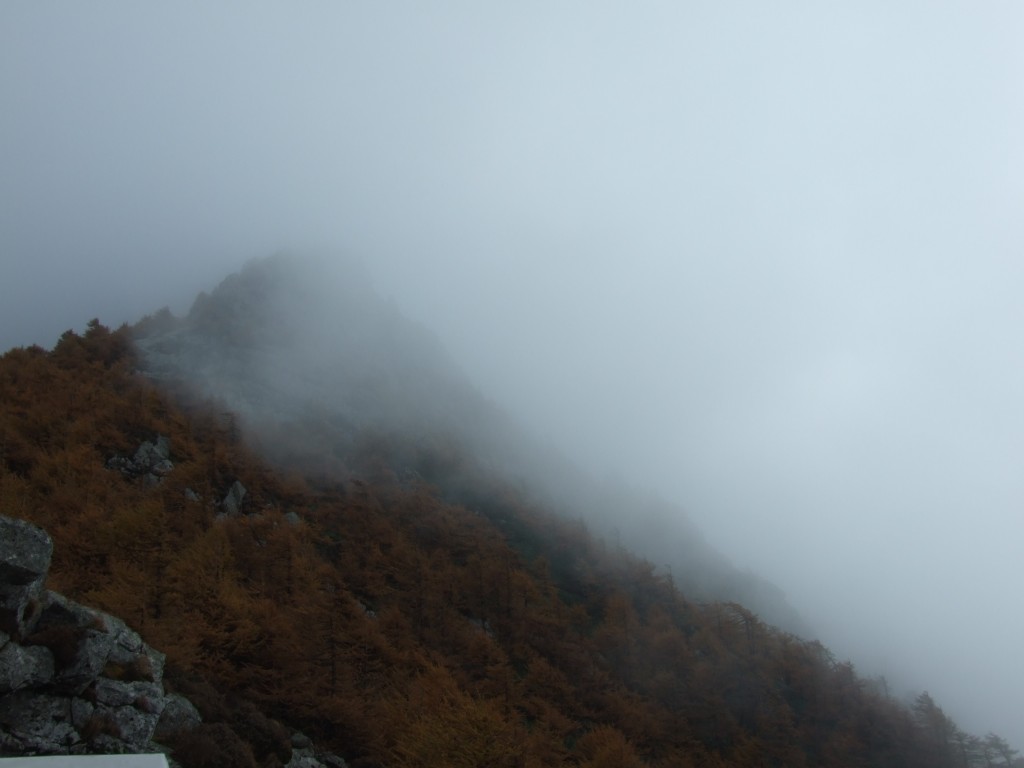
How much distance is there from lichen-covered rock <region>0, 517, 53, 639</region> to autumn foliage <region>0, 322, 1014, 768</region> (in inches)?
272

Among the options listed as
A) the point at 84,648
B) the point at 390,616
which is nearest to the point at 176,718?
the point at 84,648

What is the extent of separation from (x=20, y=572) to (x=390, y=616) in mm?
37415

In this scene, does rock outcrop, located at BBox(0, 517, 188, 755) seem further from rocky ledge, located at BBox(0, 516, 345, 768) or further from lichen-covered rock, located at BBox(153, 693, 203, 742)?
lichen-covered rock, located at BBox(153, 693, 203, 742)

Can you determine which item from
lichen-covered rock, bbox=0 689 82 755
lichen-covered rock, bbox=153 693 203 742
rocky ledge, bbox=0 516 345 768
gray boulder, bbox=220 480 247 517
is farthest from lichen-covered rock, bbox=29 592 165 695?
gray boulder, bbox=220 480 247 517

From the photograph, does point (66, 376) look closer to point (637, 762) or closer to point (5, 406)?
point (5, 406)

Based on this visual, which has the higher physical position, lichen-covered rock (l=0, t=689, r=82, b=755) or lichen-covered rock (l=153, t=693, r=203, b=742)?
lichen-covered rock (l=0, t=689, r=82, b=755)

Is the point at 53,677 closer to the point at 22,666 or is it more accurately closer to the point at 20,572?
the point at 22,666

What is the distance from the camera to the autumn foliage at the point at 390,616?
107 feet

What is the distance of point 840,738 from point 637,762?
28.5 metres

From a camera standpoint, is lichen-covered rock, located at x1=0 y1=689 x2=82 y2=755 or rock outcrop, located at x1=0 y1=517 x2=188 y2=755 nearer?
lichen-covered rock, located at x1=0 y1=689 x2=82 y2=755

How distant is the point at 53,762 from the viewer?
33.5 feet

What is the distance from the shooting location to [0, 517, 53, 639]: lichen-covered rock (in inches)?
722

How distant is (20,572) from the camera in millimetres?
18594

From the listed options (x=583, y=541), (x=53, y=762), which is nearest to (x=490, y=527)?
(x=583, y=541)
